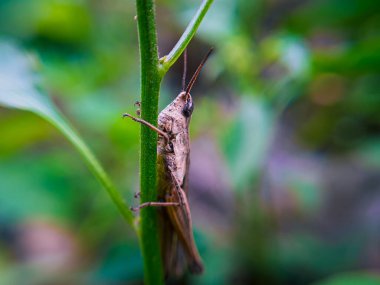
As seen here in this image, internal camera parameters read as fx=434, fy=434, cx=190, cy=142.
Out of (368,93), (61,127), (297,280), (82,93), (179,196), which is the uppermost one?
(82,93)

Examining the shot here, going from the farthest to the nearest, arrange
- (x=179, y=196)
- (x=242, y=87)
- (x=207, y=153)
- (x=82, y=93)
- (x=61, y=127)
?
(x=207, y=153) → (x=82, y=93) → (x=242, y=87) → (x=179, y=196) → (x=61, y=127)

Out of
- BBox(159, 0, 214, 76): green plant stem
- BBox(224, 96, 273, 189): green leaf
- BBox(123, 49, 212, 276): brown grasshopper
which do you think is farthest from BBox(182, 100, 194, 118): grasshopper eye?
BBox(159, 0, 214, 76): green plant stem

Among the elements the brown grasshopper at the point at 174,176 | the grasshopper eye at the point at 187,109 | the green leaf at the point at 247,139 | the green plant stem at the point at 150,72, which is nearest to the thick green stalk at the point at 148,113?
the green plant stem at the point at 150,72

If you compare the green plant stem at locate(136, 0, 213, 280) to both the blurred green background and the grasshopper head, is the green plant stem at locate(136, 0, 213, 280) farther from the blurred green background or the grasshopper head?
the blurred green background

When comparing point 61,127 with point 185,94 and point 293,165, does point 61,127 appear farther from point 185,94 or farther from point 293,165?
point 293,165

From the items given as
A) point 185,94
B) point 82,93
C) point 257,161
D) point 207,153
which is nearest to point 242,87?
point 257,161

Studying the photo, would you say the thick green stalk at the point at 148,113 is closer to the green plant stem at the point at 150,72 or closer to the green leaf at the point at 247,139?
the green plant stem at the point at 150,72

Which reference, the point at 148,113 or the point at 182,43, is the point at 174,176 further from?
the point at 182,43
